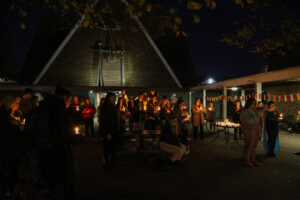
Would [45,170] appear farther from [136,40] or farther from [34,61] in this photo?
[34,61]

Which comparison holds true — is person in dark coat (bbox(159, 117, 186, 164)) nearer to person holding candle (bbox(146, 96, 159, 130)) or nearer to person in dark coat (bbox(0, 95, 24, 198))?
person in dark coat (bbox(0, 95, 24, 198))

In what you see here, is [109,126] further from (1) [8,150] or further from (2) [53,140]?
(2) [53,140]

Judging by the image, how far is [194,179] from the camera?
15.5 feet

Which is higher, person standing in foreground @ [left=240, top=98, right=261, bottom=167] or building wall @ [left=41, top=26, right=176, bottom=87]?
building wall @ [left=41, top=26, right=176, bottom=87]

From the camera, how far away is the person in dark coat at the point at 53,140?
111 inches

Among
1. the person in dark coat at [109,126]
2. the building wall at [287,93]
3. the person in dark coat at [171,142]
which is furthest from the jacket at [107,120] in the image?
the building wall at [287,93]

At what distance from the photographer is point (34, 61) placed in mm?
20391

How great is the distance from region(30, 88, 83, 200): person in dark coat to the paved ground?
3.91 ft

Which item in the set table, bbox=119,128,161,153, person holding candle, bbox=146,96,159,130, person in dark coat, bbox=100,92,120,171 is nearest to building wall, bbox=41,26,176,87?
person holding candle, bbox=146,96,159,130

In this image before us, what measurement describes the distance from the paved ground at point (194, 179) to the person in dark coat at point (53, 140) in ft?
3.91

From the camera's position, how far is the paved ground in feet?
13.0

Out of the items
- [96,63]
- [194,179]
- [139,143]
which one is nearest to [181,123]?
[139,143]

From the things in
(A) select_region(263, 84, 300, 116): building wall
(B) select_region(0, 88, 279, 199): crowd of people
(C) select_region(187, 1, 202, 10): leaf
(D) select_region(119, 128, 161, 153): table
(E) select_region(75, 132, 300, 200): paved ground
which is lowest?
(E) select_region(75, 132, 300, 200): paved ground

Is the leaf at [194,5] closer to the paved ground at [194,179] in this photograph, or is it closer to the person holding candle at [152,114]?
the paved ground at [194,179]
